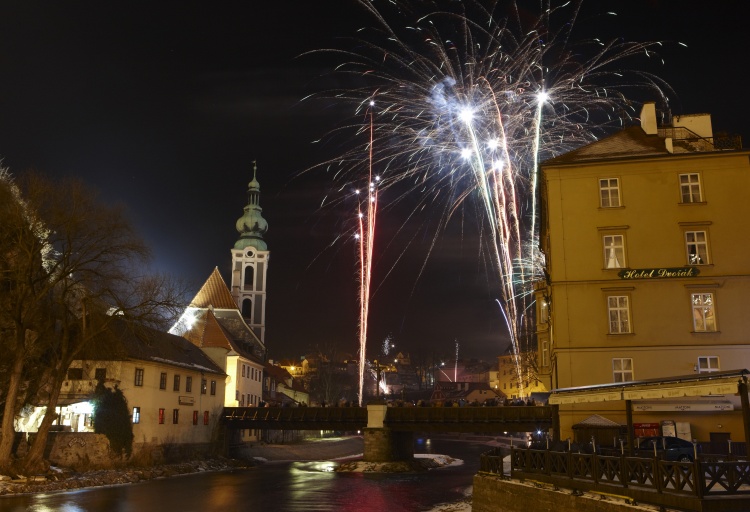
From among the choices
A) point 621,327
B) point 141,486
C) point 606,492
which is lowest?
point 141,486

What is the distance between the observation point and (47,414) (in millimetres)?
39188

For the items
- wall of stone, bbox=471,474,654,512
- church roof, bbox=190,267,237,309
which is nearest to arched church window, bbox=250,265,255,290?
church roof, bbox=190,267,237,309

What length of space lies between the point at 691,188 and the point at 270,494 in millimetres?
27430

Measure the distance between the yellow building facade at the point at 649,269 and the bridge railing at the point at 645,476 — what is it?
507 inches

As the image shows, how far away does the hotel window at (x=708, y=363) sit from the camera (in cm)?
3366

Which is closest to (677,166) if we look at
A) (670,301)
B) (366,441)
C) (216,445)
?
(670,301)

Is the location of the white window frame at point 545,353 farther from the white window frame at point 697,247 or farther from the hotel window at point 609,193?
the white window frame at point 697,247

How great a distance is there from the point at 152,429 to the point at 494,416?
2517cm

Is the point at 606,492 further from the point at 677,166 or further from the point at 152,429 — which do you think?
the point at 152,429

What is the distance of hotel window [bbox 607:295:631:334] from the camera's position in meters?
35.1

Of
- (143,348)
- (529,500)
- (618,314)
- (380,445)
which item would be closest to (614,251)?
(618,314)

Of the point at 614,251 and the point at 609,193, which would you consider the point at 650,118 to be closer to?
the point at 609,193

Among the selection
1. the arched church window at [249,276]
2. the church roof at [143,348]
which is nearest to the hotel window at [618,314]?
the church roof at [143,348]

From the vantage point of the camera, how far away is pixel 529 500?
72.0 feet
